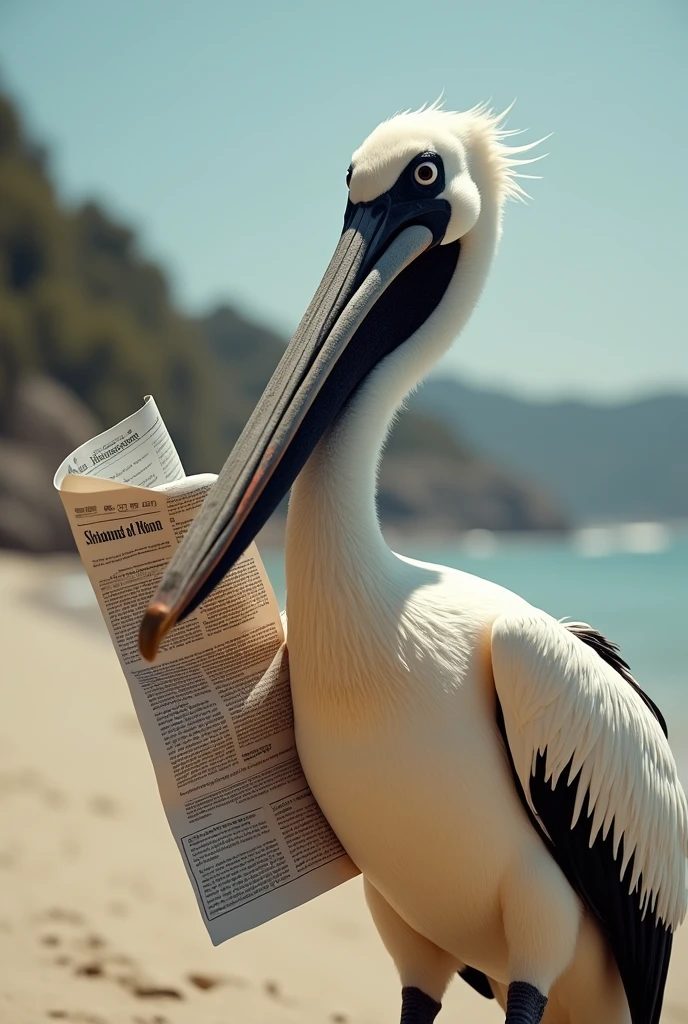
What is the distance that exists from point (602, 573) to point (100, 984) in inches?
942

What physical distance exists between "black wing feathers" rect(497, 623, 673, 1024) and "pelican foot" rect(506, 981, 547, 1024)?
186mm

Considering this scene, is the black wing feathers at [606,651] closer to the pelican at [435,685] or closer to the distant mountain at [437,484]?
the pelican at [435,685]

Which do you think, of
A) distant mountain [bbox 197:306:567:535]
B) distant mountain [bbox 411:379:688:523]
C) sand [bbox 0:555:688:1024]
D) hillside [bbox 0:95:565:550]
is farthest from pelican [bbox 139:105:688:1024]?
distant mountain [bbox 411:379:688:523]

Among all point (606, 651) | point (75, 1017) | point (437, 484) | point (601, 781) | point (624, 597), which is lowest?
point (624, 597)

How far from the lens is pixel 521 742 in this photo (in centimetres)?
172

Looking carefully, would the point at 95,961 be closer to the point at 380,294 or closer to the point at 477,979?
the point at 477,979

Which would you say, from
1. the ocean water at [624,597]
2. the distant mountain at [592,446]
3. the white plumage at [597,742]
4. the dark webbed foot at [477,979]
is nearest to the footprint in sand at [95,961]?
the dark webbed foot at [477,979]

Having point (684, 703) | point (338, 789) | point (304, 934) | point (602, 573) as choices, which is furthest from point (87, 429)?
point (338, 789)

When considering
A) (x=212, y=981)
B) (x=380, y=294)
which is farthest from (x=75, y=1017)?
(x=380, y=294)

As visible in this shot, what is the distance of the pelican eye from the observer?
182cm

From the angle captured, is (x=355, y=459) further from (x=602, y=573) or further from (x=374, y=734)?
(x=602, y=573)

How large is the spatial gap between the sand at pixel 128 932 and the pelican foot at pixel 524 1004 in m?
0.94

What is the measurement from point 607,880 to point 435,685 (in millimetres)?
505

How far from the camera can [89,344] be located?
88.7 feet
